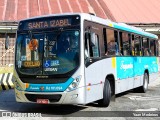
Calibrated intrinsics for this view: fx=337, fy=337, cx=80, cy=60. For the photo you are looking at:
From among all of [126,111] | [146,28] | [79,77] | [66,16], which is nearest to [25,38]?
[66,16]

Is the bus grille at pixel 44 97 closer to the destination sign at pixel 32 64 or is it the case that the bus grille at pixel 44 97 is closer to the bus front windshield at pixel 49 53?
the bus front windshield at pixel 49 53

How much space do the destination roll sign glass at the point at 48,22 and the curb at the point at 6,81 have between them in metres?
7.55

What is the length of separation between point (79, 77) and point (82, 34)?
3.76 feet

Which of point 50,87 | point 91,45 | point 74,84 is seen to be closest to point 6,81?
point 50,87

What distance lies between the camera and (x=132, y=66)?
1304 cm

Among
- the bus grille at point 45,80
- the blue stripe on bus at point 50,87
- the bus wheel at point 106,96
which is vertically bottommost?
the bus wheel at point 106,96

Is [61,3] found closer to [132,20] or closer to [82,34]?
[132,20]

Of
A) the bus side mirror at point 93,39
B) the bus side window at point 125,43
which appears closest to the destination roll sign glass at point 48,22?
the bus side mirror at point 93,39

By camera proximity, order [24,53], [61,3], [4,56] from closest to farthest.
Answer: [24,53] < [4,56] < [61,3]

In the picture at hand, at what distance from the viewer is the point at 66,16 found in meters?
9.22

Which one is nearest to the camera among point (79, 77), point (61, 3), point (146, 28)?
point (79, 77)

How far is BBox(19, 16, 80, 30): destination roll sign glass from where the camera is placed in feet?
29.8

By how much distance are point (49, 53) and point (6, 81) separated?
883 centimetres

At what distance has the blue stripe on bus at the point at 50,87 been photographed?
8734 mm
